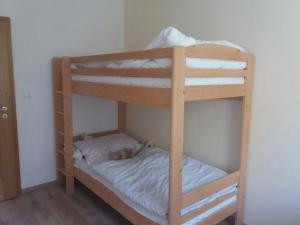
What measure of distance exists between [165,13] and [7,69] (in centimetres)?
186

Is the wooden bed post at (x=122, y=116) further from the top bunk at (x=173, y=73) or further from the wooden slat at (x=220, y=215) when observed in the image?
the wooden slat at (x=220, y=215)

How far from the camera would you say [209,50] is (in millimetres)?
1692

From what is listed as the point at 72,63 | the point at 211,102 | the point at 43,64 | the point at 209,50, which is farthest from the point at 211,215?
the point at 43,64

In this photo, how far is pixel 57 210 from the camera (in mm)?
2719

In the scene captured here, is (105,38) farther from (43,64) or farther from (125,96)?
(125,96)

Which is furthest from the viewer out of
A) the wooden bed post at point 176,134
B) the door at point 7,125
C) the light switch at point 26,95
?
the light switch at point 26,95

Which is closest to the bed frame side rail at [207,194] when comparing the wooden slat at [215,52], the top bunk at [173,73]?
the top bunk at [173,73]

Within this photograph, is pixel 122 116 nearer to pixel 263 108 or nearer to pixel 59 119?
pixel 59 119

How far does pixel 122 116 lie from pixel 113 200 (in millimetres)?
1649

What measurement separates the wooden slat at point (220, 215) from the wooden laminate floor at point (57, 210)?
1.19ft

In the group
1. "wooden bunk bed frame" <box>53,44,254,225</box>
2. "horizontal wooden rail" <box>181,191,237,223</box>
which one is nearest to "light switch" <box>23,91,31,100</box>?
"wooden bunk bed frame" <box>53,44,254,225</box>

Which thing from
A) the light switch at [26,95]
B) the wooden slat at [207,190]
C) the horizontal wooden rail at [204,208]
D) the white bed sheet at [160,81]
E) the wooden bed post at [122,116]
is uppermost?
the white bed sheet at [160,81]

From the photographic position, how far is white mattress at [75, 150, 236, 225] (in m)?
1.90

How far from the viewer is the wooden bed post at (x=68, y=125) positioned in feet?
9.34
